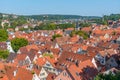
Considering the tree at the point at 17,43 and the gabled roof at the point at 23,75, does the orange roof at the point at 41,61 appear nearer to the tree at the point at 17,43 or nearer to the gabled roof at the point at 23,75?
the gabled roof at the point at 23,75

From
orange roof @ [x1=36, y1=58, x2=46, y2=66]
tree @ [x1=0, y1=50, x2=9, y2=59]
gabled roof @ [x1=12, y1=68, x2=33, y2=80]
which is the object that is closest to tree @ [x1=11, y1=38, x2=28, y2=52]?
tree @ [x1=0, y1=50, x2=9, y2=59]

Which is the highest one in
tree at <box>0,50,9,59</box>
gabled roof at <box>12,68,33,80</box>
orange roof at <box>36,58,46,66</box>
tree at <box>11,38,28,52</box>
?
gabled roof at <box>12,68,33,80</box>

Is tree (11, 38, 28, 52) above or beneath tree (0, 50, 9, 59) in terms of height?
beneath

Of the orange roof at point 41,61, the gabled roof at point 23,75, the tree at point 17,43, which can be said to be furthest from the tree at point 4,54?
the gabled roof at point 23,75

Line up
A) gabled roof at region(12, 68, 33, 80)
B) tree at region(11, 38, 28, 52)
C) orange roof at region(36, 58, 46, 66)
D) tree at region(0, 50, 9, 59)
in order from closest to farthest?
gabled roof at region(12, 68, 33, 80) → orange roof at region(36, 58, 46, 66) → tree at region(0, 50, 9, 59) → tree at region(11, 38, 28, 52)

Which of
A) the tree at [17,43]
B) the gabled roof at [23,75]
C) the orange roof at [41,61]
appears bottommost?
the tree at [17,43]

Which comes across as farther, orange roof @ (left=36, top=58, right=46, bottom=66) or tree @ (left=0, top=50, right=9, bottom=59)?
tree @ (left=0, top=50, right=9, bottom=59)

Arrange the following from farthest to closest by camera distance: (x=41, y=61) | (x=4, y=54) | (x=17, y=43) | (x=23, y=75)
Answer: (x=17, y=43) → (x=4, y=54) → (x=41, y=61) → (x=23, y=75)

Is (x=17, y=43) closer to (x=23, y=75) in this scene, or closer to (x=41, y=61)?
(x=41, y=61)

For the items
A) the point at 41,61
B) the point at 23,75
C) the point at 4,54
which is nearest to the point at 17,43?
the point at 4,54

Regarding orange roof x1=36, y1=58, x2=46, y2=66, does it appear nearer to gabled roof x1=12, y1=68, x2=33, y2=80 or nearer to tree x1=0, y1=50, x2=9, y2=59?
gabled roof x1=12, y1=68, x2=33, y2=80

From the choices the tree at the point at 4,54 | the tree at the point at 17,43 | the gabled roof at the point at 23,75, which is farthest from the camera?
the tree at the point at 17,43
